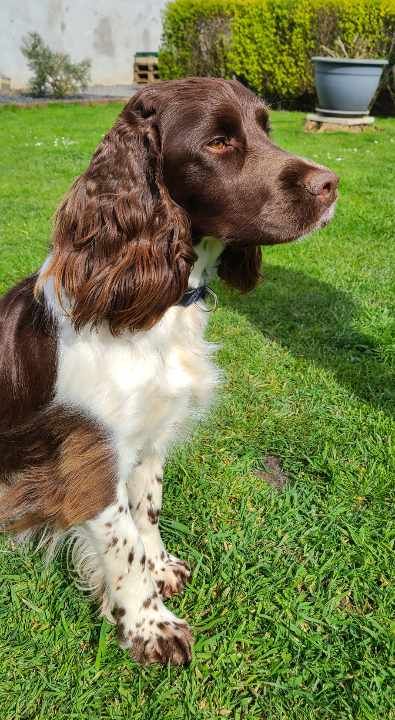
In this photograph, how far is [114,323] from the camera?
5.88 feet

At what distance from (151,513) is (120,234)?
1089 millimetres

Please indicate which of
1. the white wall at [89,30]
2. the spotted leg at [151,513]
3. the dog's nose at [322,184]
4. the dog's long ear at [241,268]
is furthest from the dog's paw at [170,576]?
the white wall at [89,30]

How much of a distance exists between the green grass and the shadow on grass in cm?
1

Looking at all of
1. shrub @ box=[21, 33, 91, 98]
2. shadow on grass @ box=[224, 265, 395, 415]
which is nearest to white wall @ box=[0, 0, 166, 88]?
shrub @ box=[21, 33, 91, 98]

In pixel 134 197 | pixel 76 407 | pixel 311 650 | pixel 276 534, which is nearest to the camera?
pixel 134 197

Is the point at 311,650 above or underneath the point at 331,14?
underneath

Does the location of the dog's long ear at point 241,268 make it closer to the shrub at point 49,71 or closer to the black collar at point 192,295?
the black collar at point 192,295

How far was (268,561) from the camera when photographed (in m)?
2.30

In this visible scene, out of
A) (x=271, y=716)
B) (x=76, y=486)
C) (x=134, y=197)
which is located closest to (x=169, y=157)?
(x=134, y=197)

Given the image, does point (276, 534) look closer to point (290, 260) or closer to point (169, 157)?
point (169, 157)

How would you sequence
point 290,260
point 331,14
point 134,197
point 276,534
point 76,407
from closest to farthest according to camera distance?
point 134,197 < point 76,407 < point 276,534 < point 290,260 < point 331,14

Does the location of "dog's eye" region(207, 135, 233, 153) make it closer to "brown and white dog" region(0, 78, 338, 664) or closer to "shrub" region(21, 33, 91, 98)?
"brown and white dog" region(0, 78, 338, 664)

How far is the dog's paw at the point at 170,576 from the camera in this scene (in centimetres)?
222

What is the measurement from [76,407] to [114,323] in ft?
0.96
